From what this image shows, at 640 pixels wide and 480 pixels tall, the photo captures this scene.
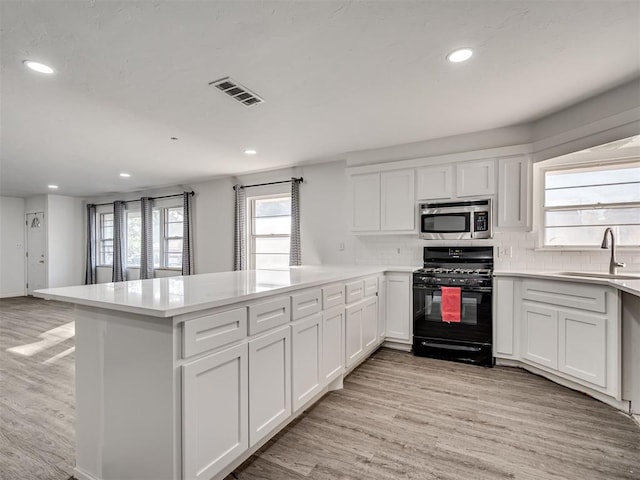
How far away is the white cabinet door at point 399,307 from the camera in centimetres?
375

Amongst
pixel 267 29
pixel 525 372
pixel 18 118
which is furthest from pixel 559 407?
pixel 18 118

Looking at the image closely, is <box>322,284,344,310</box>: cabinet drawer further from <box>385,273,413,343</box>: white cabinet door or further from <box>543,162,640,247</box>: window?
<box>543,162,640,247</box>: window

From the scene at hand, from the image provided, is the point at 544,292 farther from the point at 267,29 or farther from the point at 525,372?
the point at 267,29

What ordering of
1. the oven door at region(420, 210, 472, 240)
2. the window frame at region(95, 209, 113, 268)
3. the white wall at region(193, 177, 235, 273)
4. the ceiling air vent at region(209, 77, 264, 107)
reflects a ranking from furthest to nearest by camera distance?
the window frame at region(95, 209, 113, 268)
the white wall at region(193, 177, 235, 273)
the oven door at region(420, 210, 472, 240)
the ceiling air vent at region(209, 77, 264, 107)

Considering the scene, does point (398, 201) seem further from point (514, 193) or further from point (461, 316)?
point (461, 316)

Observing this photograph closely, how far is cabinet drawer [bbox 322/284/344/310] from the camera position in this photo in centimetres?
257

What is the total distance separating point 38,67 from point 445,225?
379 cm

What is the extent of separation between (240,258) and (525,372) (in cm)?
422

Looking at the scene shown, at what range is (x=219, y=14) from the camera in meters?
1.72

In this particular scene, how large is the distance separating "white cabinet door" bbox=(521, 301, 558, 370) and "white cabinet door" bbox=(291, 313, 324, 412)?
2.10 metres

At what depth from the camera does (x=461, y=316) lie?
3434 mm

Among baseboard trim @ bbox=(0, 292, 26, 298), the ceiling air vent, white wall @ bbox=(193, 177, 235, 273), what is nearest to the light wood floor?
the ceiling air vent

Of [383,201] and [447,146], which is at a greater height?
[447,146]

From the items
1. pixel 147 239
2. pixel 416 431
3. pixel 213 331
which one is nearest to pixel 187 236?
pixel 147 239
